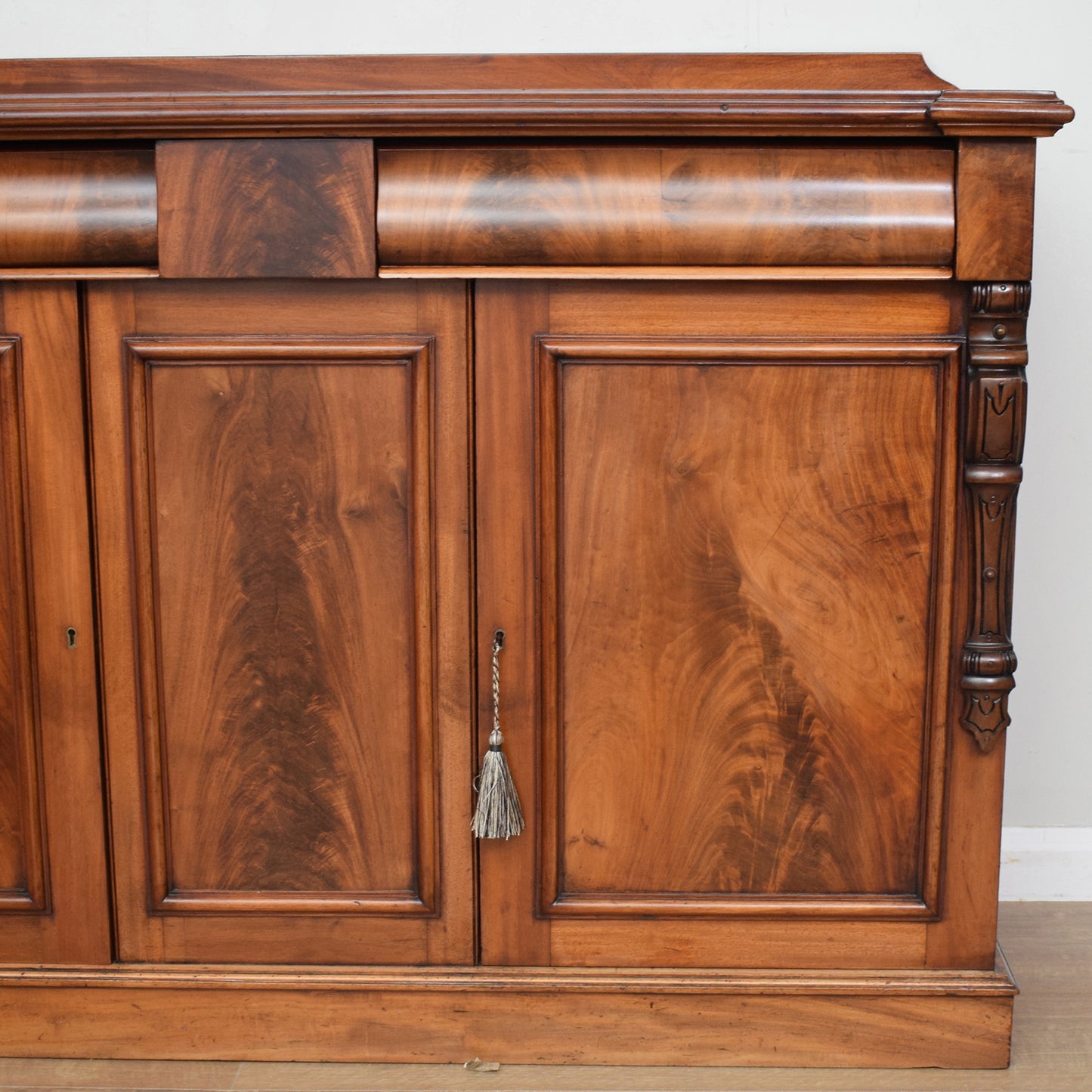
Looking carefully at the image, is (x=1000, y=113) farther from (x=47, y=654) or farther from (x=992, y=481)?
(x=47, y=654)

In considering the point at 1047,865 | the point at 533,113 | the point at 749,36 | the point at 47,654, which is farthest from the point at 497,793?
the point at 749,36

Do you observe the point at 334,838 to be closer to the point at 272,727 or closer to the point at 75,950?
the point at 272,727

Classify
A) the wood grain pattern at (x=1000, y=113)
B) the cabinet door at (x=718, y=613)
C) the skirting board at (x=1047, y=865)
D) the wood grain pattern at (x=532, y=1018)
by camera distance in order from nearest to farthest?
the wood grain pattern at (x=1000, y=113), the cabinet door at (x=718, y=613), the wood grain pattern at (x=532, y=1018), the skirting board at (x=1047, y=865)

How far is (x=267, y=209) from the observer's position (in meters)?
1.59

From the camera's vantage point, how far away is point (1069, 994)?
196cm

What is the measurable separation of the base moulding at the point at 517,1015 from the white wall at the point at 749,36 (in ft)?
3.75

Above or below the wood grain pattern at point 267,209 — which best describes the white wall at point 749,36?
above

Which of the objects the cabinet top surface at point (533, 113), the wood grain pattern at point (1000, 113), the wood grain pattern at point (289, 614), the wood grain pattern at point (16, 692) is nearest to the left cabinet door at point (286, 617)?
the wood grain pattern at point (289, 614)

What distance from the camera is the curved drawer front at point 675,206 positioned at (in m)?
1.58

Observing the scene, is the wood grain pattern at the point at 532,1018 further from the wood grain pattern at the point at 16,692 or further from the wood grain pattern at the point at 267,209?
the wood grain pattern at the point at 267,209

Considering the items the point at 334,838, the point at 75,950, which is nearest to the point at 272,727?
the point at 334,838

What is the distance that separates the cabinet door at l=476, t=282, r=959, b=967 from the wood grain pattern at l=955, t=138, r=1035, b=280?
0.08 metres

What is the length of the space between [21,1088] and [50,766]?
488 millimetres

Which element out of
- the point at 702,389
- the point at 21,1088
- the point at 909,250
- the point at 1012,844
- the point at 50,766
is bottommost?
the point at 21,1088
